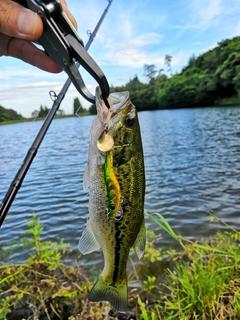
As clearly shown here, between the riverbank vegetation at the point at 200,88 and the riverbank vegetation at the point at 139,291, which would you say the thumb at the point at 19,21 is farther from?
the riverbank vegetation at the point at 200,88

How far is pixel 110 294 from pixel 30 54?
1.52 meters

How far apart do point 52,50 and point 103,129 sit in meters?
0.46

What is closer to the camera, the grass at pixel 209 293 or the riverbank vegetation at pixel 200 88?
the grass at pixel 209 293

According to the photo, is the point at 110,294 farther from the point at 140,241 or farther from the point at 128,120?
the point at 128,120

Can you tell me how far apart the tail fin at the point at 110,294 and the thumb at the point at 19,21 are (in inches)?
54.7

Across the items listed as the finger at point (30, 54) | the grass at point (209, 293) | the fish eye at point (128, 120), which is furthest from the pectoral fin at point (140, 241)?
the grass at point (209, 293)

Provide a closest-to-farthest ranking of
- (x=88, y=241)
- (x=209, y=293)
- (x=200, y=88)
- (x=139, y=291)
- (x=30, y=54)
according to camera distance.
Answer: (x=88, y=241), (x=30, y=54), (x=209, y=293), (x=139, y=291), (x=200, y=88)

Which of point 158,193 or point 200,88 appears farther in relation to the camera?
point 200,88

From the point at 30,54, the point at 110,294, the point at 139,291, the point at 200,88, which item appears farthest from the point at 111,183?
the point at 200,88

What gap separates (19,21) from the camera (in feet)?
4.66

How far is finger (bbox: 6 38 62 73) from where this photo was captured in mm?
2086

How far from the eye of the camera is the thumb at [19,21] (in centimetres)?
142

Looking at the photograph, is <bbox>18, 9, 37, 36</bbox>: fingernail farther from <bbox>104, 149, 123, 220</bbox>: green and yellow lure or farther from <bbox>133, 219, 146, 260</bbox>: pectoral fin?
<bbox>133, 219, 146, 260</bbox>: pectoral fin

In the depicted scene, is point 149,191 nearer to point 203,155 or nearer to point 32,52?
point 203,155
